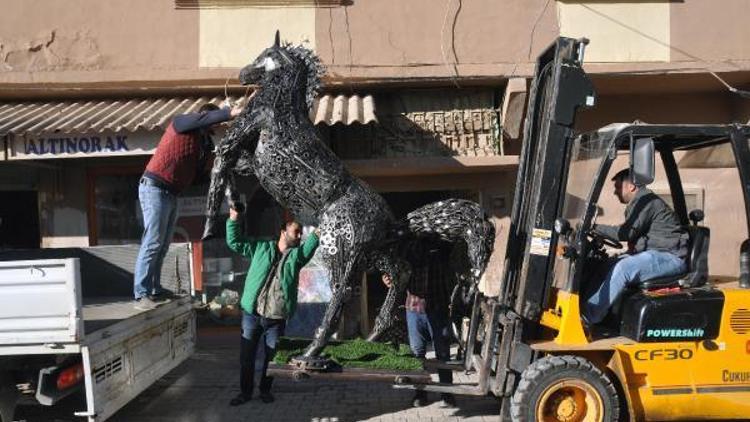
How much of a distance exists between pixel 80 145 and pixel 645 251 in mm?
5890

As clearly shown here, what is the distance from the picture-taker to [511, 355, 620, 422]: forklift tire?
4168mm

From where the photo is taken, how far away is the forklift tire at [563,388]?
13.7ft

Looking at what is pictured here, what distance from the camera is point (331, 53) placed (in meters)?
8.20

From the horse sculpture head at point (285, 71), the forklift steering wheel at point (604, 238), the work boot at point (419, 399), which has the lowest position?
the work boot at point (419, 399)

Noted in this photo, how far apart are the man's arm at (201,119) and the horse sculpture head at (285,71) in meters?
0.35

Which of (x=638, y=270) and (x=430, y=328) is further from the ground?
(x=638, y=270)

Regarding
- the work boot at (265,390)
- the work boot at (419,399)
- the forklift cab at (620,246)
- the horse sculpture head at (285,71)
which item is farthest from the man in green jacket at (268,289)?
the forklift cab at (620,246)

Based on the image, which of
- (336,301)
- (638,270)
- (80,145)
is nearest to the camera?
(638,270)

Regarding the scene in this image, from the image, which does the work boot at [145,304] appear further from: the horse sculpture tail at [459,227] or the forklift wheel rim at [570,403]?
the forklift wheel rim at [570,403]

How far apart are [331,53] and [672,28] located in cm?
449

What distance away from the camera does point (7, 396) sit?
4.35 m

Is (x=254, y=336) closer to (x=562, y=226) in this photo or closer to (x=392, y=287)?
(x=392, y=287)

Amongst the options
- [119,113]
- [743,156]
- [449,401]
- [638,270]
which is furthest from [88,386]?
[743,156]

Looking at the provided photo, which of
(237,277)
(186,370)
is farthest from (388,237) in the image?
(237,277)
